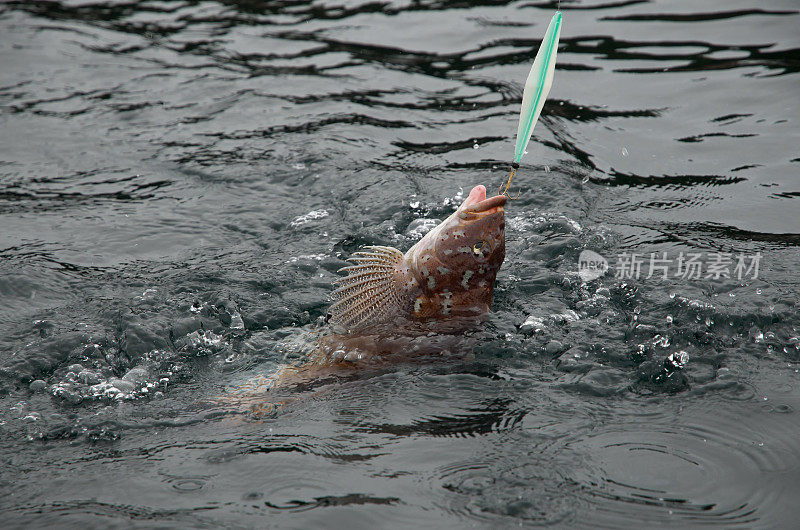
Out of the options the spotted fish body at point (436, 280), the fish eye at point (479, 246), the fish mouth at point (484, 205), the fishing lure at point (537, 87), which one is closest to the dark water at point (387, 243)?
the spotted fish body at point (436, 280)

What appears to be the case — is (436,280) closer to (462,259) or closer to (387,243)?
(462,259)

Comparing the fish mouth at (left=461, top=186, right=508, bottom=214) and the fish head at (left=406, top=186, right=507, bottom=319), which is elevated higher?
the fish mouth at (left=461, top=186, right=508, bottom=214)

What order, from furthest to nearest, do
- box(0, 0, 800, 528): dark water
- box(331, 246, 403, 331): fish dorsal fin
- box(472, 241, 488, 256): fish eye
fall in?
box(331, 246, 403, 331): fish dorsal fin → box(472, 241, 488, 256): fish eye → box(0, 0, 800, 528): dark water

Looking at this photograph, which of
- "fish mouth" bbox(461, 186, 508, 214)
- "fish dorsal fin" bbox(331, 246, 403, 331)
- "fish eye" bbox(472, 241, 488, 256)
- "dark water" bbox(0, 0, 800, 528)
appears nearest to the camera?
"dark water" bbox(0, 0, 800, 528)

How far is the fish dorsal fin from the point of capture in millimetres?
5246

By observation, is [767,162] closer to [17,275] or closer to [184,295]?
[184,295]

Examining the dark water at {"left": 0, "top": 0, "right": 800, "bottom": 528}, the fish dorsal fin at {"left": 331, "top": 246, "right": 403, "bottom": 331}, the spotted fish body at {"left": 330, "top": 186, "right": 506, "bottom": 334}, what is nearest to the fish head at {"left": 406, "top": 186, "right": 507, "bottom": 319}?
the spotted fish body at {"left": 330, "top": 186, "right": 506, "bottom": 334}

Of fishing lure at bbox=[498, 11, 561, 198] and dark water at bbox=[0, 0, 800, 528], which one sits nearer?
dark water at bbox=[0, 0, 800, 528]

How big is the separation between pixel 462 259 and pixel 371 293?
663 millimetres

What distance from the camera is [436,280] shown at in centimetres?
511

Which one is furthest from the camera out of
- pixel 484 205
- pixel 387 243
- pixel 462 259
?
pixel 387 243

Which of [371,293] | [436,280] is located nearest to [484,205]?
[436,280]

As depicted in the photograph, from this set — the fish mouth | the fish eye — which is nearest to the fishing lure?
the fish mouth

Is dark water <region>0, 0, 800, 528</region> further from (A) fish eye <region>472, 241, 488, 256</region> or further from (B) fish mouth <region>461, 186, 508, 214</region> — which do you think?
(B) fish mouth <region>461, 186, 508, 214</region>
